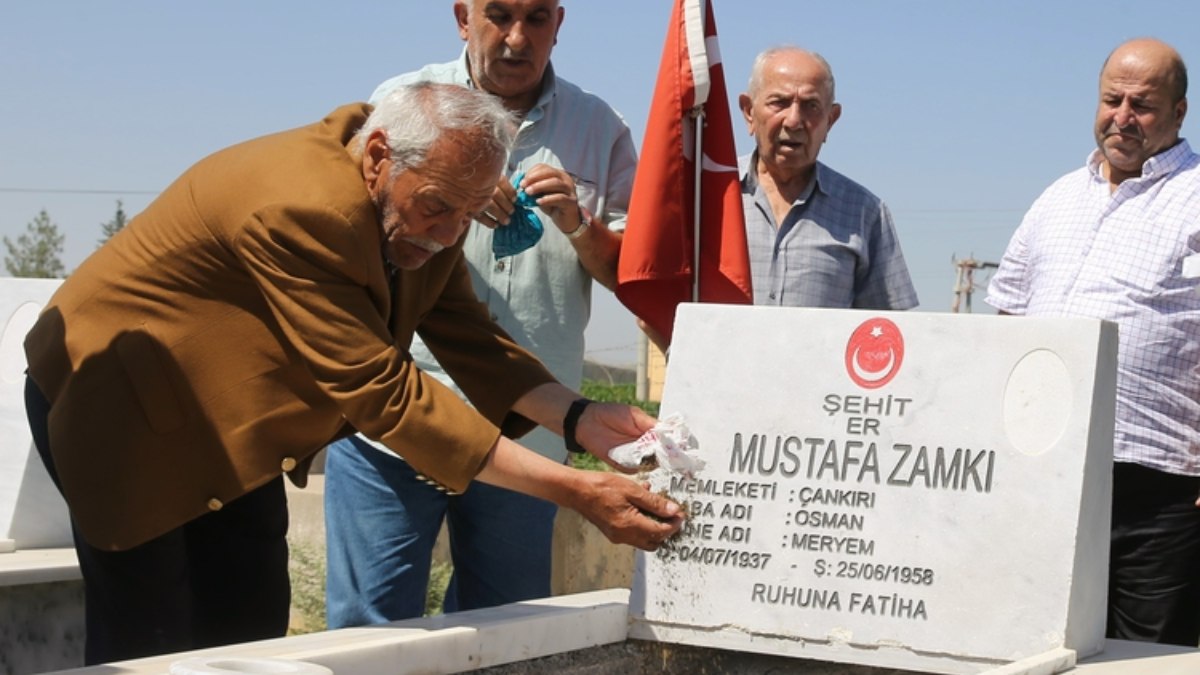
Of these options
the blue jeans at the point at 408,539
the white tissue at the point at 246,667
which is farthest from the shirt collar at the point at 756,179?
the white tissue at the point at 246,667

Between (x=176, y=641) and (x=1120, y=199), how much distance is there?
2844 millimetres

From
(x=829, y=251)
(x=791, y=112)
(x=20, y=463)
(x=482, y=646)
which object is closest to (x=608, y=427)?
(x=482, y=646)

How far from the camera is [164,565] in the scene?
353cm

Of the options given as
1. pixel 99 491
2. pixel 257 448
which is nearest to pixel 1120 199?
pixel 257 448

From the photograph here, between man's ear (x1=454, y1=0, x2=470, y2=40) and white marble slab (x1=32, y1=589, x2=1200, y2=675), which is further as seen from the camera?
man's ear (x1=454, y1=0, x2=470, y2=40)

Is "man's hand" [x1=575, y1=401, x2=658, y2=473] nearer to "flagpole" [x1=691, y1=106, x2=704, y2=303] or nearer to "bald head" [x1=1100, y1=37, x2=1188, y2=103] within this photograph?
"flagpole" [x1=691, y1=106, x2=704, y2=303]

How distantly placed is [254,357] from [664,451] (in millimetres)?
969

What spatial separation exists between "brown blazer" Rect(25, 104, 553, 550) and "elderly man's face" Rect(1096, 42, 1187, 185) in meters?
2.22

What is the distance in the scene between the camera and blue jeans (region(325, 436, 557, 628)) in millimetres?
4262

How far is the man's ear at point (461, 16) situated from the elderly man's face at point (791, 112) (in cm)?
97

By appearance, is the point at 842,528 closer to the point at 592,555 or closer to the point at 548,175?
the point at 548,175

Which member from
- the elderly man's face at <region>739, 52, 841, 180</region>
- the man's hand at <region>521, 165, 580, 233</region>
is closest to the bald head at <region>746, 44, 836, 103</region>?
the elderly man's face at <region>739, 52, 841, 180</region>

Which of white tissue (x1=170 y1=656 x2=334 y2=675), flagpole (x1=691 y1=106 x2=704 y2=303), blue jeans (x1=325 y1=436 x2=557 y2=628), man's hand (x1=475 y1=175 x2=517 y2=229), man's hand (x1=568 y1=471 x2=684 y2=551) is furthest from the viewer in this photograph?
flagpole (x1=691 y1=106 x2=704 y2=303)

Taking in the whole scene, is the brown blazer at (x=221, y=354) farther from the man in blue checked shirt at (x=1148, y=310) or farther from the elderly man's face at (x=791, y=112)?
the man in blue checked shirt at (x=1148, y=310)
